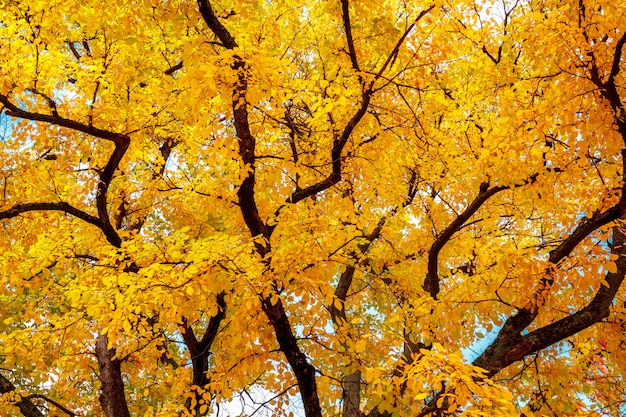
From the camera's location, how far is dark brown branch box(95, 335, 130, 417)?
26.5 ft

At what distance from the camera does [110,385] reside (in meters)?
8.27

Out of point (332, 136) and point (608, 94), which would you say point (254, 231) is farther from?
point (608, 94)

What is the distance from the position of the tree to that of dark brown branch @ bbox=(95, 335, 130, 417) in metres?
0.03

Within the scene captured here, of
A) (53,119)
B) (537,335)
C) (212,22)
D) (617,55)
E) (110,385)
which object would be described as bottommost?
(537,335)

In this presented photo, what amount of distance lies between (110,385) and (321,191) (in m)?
4.89

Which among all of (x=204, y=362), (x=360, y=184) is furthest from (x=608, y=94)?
(x=204, y=362)

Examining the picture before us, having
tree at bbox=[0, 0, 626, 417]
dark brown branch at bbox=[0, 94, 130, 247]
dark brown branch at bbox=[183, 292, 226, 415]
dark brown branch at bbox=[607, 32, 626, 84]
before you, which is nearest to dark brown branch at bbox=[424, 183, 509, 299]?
tree at bbox=[0, 0, 626, 417]

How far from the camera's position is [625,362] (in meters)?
6.45

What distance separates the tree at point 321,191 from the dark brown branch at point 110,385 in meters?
0.03

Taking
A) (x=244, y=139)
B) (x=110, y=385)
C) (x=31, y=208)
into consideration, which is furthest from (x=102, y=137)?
(x=110, y=385)

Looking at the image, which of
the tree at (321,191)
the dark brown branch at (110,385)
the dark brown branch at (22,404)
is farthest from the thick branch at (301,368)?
the dark brown branch at (22,404)

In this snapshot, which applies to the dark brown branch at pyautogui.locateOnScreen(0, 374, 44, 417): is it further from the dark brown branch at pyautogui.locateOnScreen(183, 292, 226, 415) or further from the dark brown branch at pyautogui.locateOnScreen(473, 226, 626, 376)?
the dark brown branch at pyautogui.locateOnScreen(473, 226, 626, 376)

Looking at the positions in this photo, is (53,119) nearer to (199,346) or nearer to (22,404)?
(22,404)

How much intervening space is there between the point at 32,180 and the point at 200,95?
5423mm
